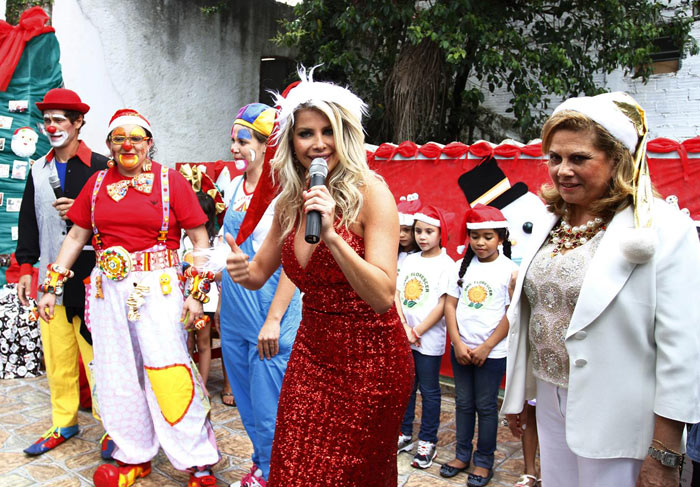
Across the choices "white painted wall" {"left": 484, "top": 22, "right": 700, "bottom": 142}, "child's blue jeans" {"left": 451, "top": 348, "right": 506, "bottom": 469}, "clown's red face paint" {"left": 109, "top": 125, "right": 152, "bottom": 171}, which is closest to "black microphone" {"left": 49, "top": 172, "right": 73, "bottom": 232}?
"clown's red face paint" {"left": 109, "top": 125, "right": 152, "bottom": 171}

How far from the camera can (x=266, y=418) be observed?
3312mm

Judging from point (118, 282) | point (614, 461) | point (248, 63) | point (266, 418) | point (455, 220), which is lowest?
point (266, 418)

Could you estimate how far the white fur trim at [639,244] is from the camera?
1848 millimetres

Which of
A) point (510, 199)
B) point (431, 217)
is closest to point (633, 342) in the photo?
point (431, 217)

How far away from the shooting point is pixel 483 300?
4.14 metres

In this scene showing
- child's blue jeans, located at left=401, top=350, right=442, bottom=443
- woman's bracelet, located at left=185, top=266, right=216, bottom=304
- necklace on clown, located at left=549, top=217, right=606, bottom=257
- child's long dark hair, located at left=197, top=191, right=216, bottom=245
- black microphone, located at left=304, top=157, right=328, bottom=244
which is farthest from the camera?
child's long dark hair, located at left=197, top=191, right=216, bottom=245

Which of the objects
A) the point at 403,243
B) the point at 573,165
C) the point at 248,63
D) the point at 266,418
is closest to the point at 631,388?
the point at 573,165

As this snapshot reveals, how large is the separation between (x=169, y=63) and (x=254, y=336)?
22.1 feet

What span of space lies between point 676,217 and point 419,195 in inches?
167

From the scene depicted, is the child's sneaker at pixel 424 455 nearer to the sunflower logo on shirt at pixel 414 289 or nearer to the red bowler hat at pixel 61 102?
the sunflower logo on shirt at pixel 414 289

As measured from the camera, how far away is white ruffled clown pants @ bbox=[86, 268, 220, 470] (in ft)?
12.1

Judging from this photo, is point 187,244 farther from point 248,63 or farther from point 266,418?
point 248,63

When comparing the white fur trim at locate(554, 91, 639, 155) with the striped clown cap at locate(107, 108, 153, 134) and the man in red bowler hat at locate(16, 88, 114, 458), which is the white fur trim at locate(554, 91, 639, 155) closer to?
the striped clown cap at locate(107, 108, 153, 134)

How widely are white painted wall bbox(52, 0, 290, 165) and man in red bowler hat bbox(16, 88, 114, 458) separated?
13.0ft
